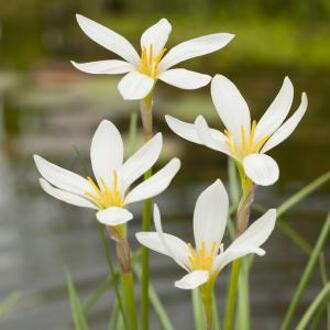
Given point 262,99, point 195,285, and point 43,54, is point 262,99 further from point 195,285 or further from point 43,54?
point 195,285

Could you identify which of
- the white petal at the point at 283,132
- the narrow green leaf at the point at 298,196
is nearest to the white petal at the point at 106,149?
the white petal at the point at 283,132

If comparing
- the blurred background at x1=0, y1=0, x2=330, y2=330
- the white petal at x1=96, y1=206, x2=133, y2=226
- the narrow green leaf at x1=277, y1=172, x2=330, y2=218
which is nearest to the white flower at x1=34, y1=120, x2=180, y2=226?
the white petal at x1=96, y1=206, x2=133, y2=226

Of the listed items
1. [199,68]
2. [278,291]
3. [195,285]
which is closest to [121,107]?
[199,68]

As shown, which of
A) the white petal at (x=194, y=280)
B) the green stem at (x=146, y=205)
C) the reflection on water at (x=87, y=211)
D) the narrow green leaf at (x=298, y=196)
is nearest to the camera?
the white petal at (x=194, y=280)

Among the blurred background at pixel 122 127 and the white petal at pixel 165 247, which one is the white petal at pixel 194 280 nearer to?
the white petal at pixel 165 247

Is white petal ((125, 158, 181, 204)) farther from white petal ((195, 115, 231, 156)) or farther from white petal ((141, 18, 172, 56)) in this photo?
white petal ((141, 18, 172, 56))

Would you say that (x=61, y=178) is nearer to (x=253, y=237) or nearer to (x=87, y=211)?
(x=253, y=237)

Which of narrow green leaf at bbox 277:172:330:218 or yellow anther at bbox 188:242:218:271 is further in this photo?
narrow green leaf at bbox 277:172:330:218
